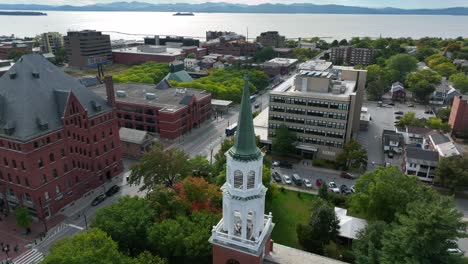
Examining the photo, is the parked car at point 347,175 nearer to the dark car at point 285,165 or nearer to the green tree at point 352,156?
the green tree at point 352,156

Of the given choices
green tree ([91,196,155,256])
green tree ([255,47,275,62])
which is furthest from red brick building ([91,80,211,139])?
green tree ([255,47,275,62])

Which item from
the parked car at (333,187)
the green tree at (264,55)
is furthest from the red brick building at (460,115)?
the green tree at (264,55)

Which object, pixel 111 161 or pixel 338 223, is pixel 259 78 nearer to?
pixel 111 161

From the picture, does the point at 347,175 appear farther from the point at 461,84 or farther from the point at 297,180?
the point at 461,84

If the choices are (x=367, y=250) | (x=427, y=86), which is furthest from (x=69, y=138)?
(x=427, y=86)

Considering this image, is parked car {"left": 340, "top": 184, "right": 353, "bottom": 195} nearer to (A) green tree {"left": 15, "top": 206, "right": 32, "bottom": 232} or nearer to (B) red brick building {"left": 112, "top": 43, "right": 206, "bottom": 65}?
(A) green tree {"left": 15, "top": 206, "right": 32, "bottom": 232}
